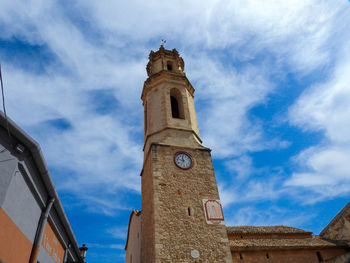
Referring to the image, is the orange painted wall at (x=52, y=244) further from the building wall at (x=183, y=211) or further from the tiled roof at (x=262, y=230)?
the tiled roof at (x=262, y=230)

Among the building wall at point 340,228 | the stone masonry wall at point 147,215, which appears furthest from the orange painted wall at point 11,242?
the building wall at point 340,228

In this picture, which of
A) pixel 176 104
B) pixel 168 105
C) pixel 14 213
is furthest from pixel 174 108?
pixel 14 213

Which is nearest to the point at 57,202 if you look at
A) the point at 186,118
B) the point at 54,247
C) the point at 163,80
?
the point at 54,247

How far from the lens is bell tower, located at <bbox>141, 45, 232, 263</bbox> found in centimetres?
1032

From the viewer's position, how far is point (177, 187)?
1193 centimetres

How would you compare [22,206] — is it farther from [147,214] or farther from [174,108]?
[174,108]

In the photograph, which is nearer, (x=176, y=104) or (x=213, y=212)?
(x=213, y=212)

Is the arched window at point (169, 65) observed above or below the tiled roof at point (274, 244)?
above

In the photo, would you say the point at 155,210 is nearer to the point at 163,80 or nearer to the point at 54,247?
the point at 54,247

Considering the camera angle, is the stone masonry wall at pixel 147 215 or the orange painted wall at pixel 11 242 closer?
the orange painted wall at pixel 11 242

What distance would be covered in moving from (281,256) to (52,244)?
1077 cm

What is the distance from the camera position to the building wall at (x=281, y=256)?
12.4 metres

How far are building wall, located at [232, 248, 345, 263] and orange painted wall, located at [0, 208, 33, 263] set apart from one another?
31.7 ft

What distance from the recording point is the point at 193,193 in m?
12.0
